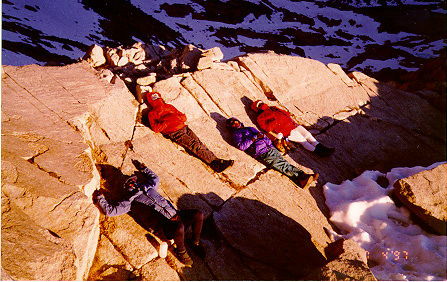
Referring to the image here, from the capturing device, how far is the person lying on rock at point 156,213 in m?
2.94

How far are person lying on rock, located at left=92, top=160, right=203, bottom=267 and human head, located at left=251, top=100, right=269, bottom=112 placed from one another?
12.0 feet

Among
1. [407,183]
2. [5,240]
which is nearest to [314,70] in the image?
[407,183]

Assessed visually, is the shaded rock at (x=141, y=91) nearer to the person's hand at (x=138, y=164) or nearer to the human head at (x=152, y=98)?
the human head at (x=152, y=98)

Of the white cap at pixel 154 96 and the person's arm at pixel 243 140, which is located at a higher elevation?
the white cap at pixel 154 96

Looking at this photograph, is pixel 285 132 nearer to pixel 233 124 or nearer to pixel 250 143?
pixel 250 143

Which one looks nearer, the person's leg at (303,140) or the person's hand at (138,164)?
the person's hand at (138,164)

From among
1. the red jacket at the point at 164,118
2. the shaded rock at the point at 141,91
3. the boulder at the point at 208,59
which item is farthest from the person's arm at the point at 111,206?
A: the boulder at the point at 208,59

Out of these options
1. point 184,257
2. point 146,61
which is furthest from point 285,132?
point 146,61

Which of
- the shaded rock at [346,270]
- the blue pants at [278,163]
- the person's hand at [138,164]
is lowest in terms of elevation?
the person's hand at [138,164]

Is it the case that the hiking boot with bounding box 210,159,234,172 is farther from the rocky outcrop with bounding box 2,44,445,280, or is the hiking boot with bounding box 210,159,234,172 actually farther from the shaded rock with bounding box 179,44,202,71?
the shaded rock with bounding box 179,44,202,71

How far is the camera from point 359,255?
295 centimetres

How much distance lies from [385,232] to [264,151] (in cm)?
261

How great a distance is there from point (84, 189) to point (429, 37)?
32754mm

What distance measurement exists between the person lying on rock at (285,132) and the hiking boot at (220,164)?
1.58 meters
